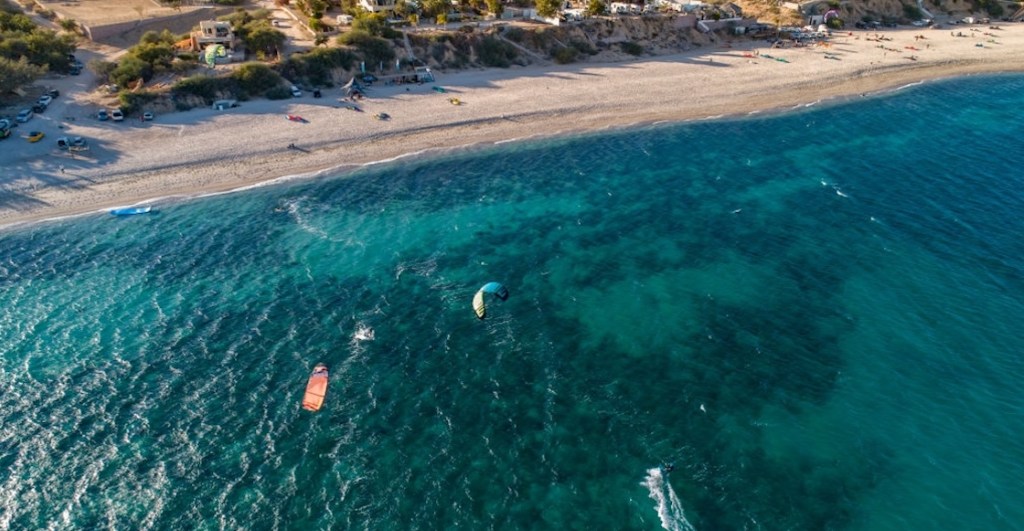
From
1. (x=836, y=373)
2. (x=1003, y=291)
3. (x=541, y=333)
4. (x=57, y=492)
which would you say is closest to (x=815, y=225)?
(x=1003, y=291)

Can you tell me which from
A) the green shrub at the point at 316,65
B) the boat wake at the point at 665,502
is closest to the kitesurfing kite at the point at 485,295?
the boat wake at the point at 665,502

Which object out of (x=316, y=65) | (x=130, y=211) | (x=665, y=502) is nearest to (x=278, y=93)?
(x=316, y=65)

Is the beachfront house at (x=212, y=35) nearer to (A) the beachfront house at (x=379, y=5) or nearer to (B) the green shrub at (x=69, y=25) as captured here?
(A) the beachfront house at (x=379, y=5)

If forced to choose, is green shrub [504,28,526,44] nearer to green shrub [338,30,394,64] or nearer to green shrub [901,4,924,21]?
green shrub [338,30,394,64]

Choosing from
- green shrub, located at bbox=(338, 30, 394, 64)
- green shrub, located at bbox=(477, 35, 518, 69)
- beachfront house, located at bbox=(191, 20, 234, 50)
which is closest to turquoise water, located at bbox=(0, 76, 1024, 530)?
green shrub, located at bbox=(338, 30, 394, 64)

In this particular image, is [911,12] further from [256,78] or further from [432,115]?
[256,78]
